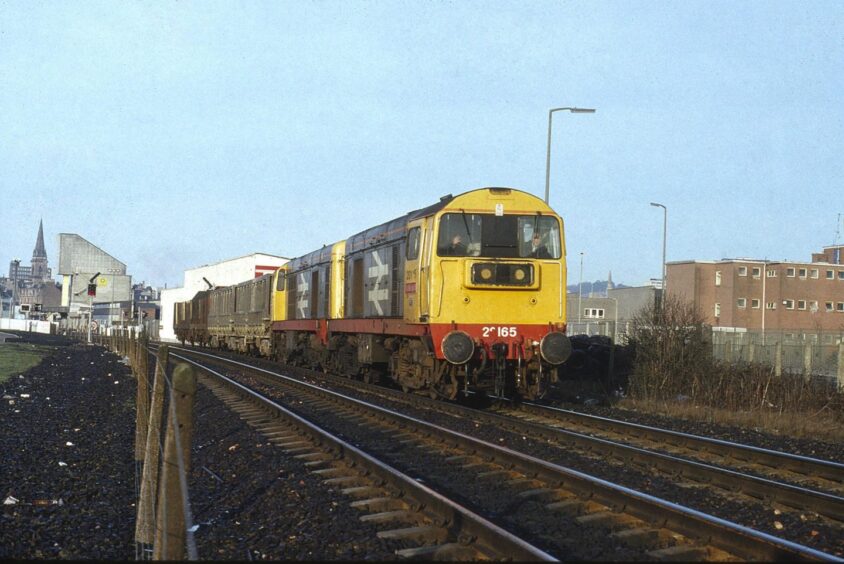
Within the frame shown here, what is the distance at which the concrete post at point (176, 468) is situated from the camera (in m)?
4.39

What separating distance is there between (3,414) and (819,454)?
12711 millimetres

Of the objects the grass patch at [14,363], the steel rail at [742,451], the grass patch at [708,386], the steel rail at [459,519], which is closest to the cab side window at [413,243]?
the steel rail at [742,451]

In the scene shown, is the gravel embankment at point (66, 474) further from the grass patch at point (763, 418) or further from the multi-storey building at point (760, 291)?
the multi-storey building at point (760, 291)

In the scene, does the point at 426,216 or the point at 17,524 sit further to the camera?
the point at 426,216

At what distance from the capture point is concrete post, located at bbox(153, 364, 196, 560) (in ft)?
14.4

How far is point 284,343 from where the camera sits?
30141mm

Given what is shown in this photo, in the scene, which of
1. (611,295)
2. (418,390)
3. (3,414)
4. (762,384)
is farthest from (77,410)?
(611,295)

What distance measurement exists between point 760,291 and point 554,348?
214 feet

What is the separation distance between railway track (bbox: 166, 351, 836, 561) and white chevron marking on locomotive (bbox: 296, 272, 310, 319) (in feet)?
46.9

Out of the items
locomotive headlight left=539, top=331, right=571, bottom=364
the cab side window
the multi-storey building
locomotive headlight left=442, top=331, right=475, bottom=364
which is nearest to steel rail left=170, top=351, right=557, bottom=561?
locomotive headlight left=442, top=331, right=475, bottom=364

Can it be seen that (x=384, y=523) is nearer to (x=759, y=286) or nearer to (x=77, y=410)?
(x=77, y=410)

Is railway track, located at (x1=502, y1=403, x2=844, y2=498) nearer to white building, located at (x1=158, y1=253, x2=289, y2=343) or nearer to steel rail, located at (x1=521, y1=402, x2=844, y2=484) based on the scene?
steel rail, located at (x1=521, y1=402, x2=844, y2=484)

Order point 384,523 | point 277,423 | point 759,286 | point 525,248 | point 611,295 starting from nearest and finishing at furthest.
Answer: point 384,523
point 277,423
point 525,248
point 759,286
point 611,295

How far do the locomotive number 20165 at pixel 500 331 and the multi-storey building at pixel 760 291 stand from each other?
61.3 metres
